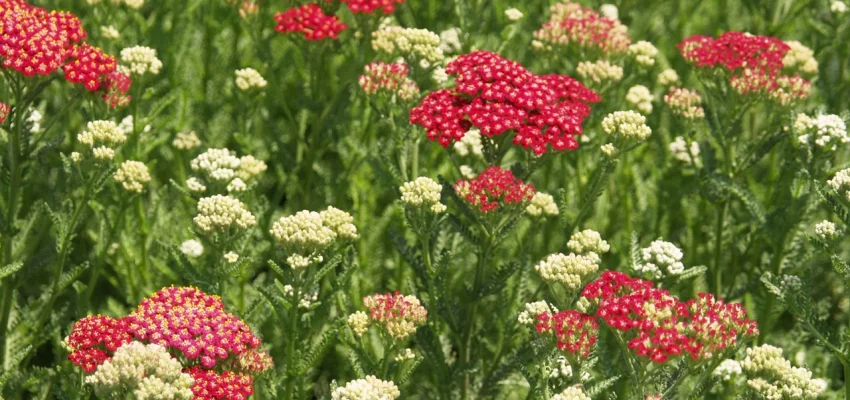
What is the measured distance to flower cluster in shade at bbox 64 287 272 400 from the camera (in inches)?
184

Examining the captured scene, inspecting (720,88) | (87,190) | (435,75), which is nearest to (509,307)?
(435,75)

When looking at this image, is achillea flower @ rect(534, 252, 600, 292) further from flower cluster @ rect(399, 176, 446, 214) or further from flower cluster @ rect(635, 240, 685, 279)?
flower cluster @ rect(399, 176, 446, 214)

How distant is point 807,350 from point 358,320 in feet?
11.2

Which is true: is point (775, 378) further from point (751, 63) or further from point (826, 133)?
point (751, 63)

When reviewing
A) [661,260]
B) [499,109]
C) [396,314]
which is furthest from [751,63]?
[396,314]

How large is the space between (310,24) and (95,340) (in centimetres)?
281

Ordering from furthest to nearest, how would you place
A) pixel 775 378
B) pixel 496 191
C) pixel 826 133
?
pixel 826 133, pixel 496 191, pixel 775 378

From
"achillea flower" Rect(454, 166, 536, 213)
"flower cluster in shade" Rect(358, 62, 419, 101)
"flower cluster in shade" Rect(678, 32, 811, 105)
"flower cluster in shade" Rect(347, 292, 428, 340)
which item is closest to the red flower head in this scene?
"flower cluster in shade" Rect(347, 292, 428, 340)

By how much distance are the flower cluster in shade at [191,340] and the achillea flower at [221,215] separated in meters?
0.43

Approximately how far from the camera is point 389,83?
6.18m

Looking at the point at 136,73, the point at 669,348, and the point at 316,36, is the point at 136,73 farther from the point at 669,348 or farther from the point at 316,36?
the point at 669,348

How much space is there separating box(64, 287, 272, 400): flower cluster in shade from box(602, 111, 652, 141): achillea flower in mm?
2226

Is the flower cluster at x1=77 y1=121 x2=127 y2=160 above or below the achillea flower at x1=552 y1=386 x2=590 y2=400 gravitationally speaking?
above

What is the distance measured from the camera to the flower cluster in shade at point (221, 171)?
614 centimetres
